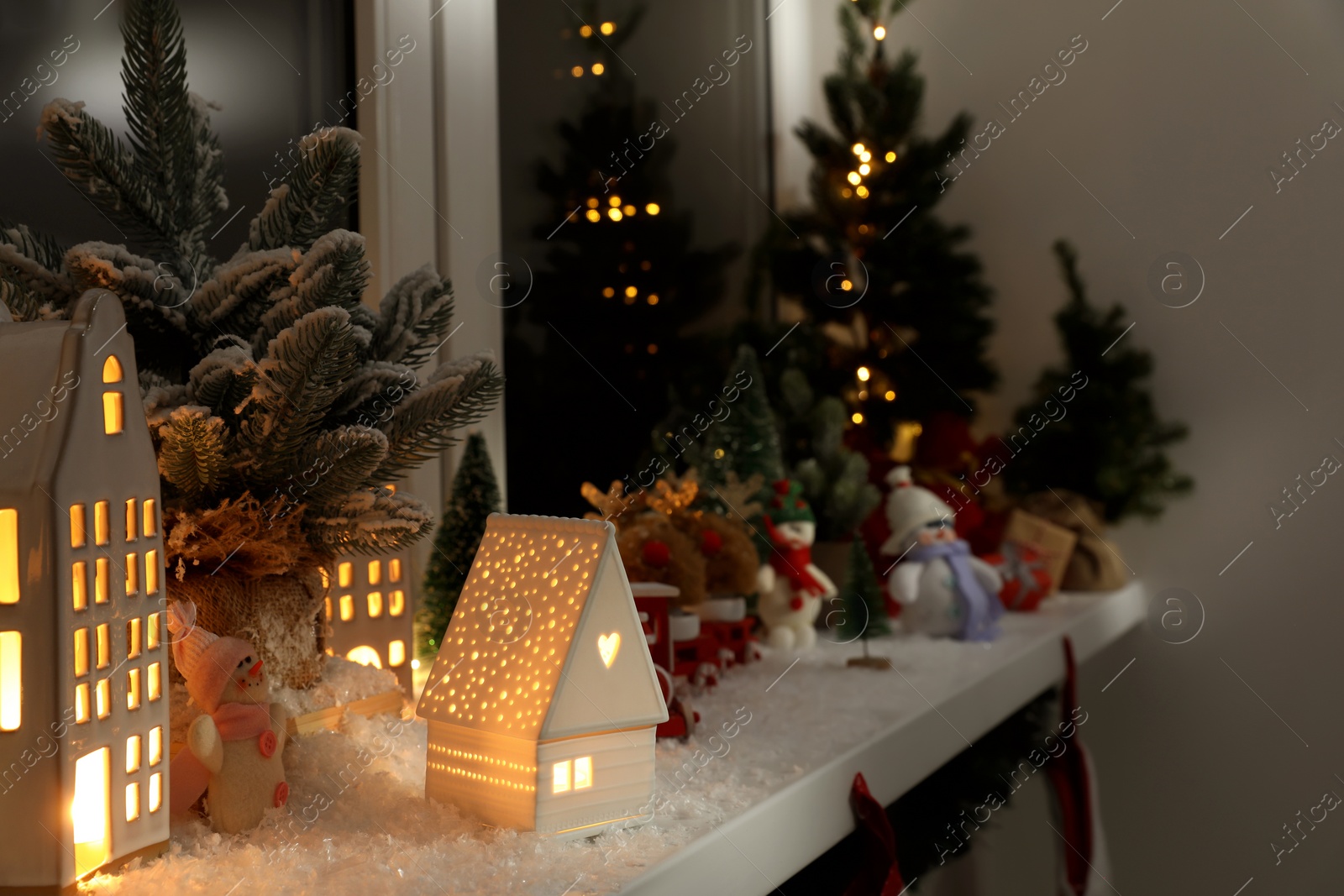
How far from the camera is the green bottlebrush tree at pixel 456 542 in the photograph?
3.76ft

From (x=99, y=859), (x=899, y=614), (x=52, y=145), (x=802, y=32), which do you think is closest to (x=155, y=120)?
(x=52, y=145)

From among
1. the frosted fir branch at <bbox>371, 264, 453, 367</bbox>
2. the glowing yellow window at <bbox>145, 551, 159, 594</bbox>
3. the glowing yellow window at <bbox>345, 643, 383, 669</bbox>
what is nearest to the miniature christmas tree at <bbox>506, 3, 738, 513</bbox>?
the glowing yellow window at <bbox>345, 643, 383, 669</bbox>

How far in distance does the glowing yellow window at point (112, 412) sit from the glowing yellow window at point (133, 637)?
Result: 12cm

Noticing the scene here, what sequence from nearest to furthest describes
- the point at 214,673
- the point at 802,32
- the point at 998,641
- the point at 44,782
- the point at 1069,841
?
the point at 44,782 < the point at 214,673 < the point at 998,641 < the point at 1069,841 < the point at 802,32

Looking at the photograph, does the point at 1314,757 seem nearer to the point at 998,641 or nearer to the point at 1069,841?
the point at 1069,841

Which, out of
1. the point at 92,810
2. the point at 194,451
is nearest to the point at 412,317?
the point at 194,451

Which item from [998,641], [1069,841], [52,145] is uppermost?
[52,145]

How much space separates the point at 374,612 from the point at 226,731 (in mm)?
345

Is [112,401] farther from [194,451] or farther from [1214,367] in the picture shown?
[1214,367]

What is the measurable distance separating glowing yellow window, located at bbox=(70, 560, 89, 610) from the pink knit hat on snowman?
114 millimetres

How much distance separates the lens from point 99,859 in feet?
2.12

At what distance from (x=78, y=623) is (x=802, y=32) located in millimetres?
2191

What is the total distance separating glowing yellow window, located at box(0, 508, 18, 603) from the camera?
0.62 metres

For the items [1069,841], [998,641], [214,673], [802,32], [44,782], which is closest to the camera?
[44,782]
